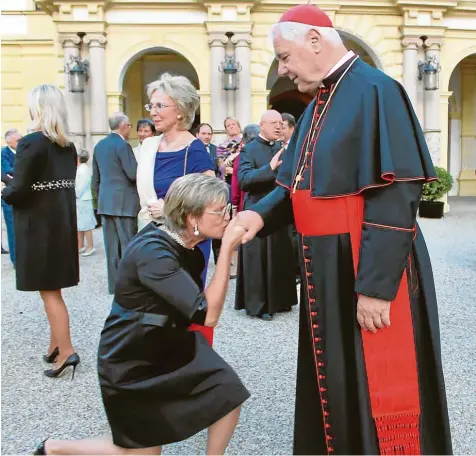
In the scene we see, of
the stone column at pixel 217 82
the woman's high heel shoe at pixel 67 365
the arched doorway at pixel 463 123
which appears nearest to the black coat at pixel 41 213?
the woman's high heel shoe at pixel 67 365

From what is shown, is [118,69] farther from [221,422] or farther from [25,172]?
[221,422]

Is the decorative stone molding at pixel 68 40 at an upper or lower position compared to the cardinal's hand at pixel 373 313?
upper

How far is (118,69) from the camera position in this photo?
14.7 meters

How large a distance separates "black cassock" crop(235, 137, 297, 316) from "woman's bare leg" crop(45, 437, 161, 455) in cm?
328

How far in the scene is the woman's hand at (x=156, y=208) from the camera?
12.2ft

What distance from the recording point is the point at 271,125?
5797mm

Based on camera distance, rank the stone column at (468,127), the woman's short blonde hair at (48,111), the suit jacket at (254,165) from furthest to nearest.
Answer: the stone column at (468,127)
the suit jacket at (254,165)
the woman's short blonde hair at (48,111)

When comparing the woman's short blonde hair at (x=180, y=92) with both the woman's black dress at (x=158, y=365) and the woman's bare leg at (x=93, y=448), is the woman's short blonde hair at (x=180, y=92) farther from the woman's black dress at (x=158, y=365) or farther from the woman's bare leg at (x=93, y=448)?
the woman's bare leg at (x=93, y=448)

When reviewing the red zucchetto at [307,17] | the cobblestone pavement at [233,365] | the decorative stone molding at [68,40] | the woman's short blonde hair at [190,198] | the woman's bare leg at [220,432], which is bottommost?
the cobblestone pavement at [233,365]

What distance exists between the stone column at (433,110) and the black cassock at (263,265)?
10.4 metres

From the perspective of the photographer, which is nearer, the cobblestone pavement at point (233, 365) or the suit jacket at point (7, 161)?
the cobblestone pavement at point (233, 365)

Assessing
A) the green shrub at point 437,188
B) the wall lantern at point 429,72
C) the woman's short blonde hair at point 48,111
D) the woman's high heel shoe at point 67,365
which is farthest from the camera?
the wall lantern at point 429,72

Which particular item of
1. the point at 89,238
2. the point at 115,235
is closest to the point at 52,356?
the point at 115,235

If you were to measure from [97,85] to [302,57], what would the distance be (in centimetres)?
1282
